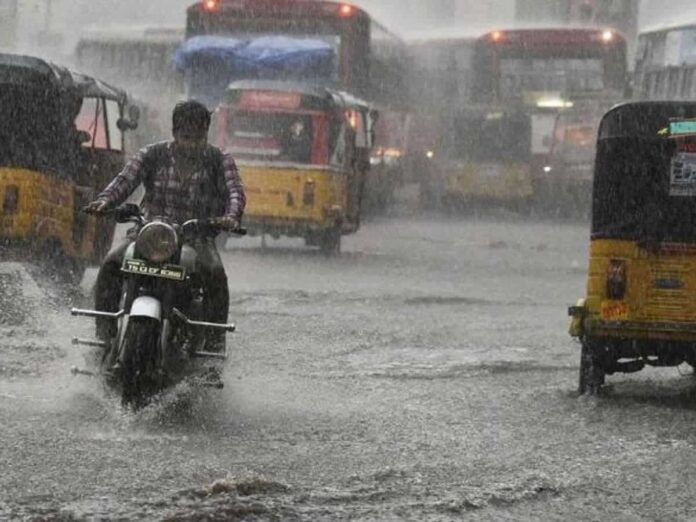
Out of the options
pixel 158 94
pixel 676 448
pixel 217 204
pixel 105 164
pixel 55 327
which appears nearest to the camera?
pixel 676 448

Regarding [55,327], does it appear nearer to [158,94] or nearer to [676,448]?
[676,448]

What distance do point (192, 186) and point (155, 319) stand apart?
4.07ft

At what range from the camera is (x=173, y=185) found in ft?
29.3

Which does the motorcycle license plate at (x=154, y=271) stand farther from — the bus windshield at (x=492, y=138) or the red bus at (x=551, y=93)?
the bus windshield at (x=492, y=138)

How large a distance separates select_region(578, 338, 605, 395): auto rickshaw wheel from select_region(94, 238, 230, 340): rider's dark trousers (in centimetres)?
229

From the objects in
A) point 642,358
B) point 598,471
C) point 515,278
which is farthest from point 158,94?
point 598,471

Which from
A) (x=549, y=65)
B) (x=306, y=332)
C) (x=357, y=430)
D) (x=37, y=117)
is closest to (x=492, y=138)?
(x=549, y=65)

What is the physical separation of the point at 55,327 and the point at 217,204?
11.8 ft

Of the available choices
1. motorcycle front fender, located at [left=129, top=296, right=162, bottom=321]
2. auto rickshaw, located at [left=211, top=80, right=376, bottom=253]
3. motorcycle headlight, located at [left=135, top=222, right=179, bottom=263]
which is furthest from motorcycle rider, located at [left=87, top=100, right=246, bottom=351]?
auto rickshaw, located at [left=211, top=80, right=376, bottom=253]

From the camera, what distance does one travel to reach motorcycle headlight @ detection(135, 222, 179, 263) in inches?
319

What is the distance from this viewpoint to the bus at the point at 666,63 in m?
30.6

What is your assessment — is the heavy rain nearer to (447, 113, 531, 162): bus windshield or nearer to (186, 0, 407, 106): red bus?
(186, 0, 407, 106): red bus

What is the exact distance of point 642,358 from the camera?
33.3 ft

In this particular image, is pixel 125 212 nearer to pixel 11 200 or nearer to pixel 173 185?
pixel 173 185
